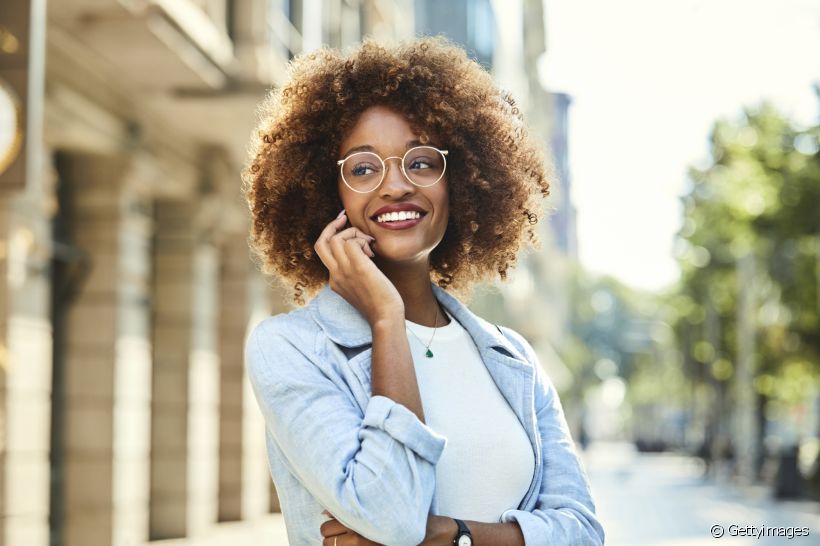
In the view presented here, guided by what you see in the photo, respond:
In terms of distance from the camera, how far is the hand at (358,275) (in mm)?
2775

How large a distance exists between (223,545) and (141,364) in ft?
8.06

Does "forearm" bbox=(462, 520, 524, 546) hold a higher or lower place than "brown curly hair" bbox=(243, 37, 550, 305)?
lower

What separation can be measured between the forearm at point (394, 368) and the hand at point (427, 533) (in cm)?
21

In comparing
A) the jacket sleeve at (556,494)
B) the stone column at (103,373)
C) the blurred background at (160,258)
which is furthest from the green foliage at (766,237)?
the jacket sleeve at (556,494)

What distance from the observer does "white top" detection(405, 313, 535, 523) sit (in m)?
2.75

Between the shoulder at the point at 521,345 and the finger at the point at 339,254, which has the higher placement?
the finger at the point at 339,254

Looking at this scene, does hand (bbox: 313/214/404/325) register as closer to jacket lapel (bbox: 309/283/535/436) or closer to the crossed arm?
jacket lapel (bbox: 309/283/535/436)

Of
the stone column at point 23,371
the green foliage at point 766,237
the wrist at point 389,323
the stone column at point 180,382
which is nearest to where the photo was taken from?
the wrist at point 389,323

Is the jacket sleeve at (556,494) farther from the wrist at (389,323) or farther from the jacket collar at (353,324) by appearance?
the wrist at (389,323)

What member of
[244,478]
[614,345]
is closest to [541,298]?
[244,478]

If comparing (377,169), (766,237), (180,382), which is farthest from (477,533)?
(766,237)


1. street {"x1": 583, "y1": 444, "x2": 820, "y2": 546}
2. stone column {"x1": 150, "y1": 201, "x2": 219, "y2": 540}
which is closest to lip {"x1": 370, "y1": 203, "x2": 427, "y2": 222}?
street {"x1": 583, "y1": 444, "x2": 820, "y2": 546}

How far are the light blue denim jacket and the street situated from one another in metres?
9.53

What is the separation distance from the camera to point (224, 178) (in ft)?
55.2
